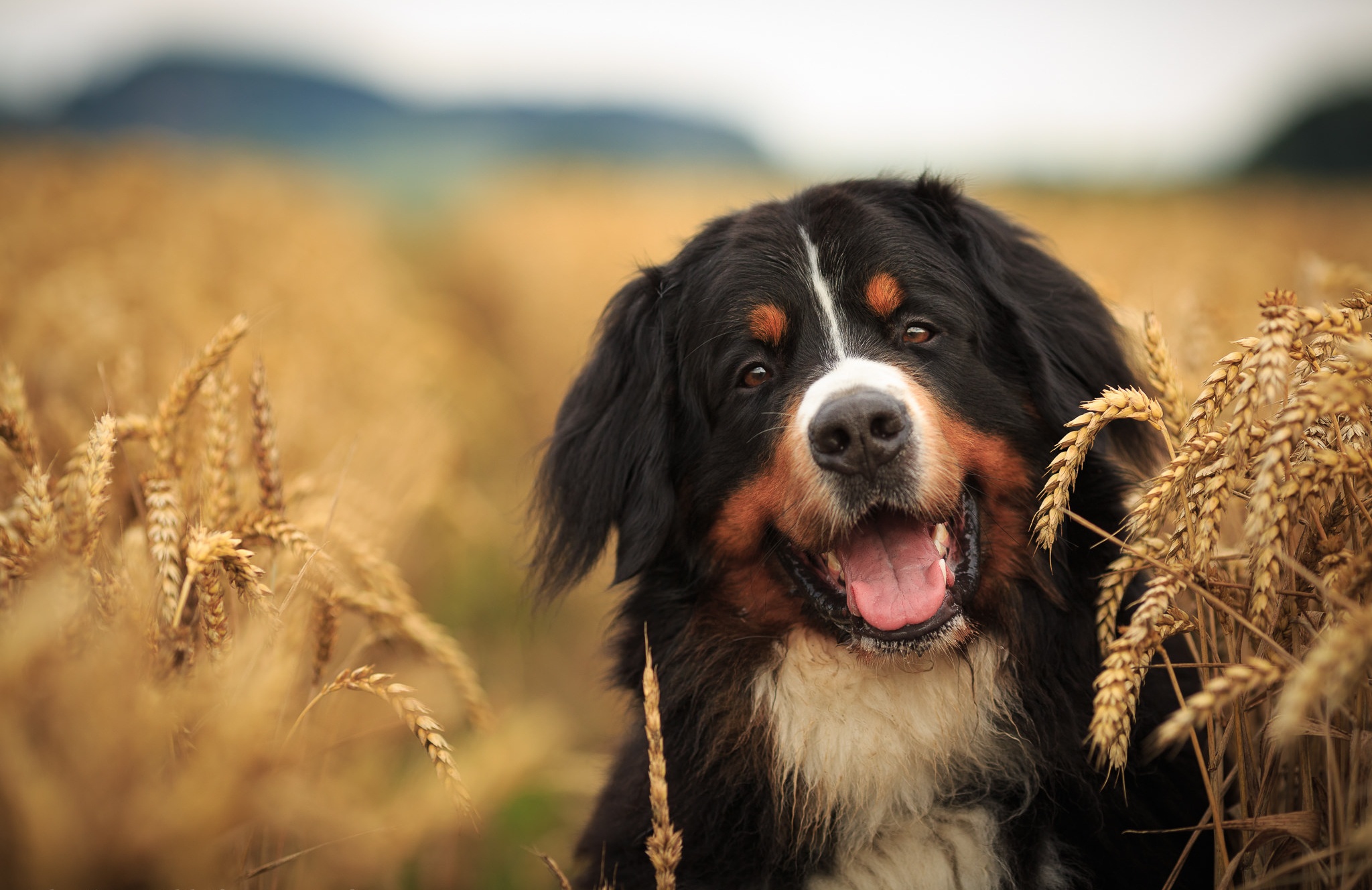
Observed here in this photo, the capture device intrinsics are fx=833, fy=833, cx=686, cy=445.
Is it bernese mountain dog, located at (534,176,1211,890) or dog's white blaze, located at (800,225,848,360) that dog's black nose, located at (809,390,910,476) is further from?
dog's white blaze, located at (800,225,848,360)

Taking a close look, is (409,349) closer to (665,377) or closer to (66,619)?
(665,377)

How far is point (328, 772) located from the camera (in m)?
2.70

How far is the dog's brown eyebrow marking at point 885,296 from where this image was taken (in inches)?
93.6

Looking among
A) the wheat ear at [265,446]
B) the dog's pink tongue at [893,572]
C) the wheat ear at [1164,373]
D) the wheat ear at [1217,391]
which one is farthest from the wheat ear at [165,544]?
the wheat ear at [1164,373]

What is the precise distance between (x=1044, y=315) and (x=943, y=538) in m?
0.74

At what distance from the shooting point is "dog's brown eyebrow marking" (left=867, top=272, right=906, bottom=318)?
2.38 metres

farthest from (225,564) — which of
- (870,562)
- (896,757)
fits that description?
(896,757)

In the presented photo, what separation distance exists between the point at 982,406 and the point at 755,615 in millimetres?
851

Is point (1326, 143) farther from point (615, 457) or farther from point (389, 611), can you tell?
point (389, 611)

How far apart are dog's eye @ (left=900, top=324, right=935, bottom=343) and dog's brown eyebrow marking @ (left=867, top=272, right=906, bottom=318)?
78 millimetres

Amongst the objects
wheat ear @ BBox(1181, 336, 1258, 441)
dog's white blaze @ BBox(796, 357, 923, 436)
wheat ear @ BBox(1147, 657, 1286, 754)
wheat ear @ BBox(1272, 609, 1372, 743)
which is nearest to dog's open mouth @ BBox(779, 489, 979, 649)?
dog's white blaze @ BBox(796, 357, 923, 436)

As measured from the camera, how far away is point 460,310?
1164 cm

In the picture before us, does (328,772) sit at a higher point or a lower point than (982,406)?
lower

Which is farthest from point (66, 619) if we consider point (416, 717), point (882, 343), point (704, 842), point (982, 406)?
point (982, 406)
